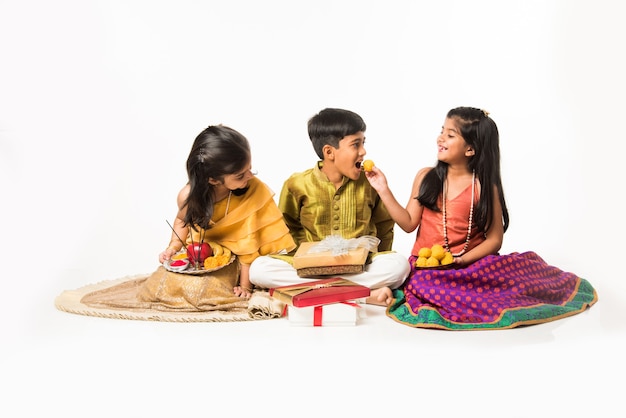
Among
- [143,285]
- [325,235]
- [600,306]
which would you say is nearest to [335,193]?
[325,235]

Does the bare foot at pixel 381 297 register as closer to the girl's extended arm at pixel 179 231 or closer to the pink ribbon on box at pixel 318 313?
the pink ribbon on box at pixel 318 313

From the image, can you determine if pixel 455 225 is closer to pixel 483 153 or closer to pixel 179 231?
pixel 483 153

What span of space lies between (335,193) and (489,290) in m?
0.98

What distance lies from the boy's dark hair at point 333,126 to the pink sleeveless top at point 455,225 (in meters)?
0.59

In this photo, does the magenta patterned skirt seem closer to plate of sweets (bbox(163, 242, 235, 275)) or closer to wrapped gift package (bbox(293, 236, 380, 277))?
wrapped gift package (bbox(293, 236, 380, 277))

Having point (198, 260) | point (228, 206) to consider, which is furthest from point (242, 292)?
point (228, 206)

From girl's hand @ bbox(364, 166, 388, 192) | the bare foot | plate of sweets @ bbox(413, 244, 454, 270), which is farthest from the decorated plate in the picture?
plate of sweets @ bbox(413, 244, 454, 270)

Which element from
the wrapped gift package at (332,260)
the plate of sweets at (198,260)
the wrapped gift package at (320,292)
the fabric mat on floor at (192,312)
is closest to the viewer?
the wrapped gift package at (320,292)

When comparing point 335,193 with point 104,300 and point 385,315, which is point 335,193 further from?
point 104,300

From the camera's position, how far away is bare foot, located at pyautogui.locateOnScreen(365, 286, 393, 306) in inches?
169

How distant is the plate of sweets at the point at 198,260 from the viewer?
4352 mm

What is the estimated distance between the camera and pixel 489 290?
423cm

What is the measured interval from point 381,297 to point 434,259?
1.08ft

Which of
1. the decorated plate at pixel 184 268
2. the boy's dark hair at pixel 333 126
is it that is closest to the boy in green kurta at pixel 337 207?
the boy's dark hair at pixel 333 126
